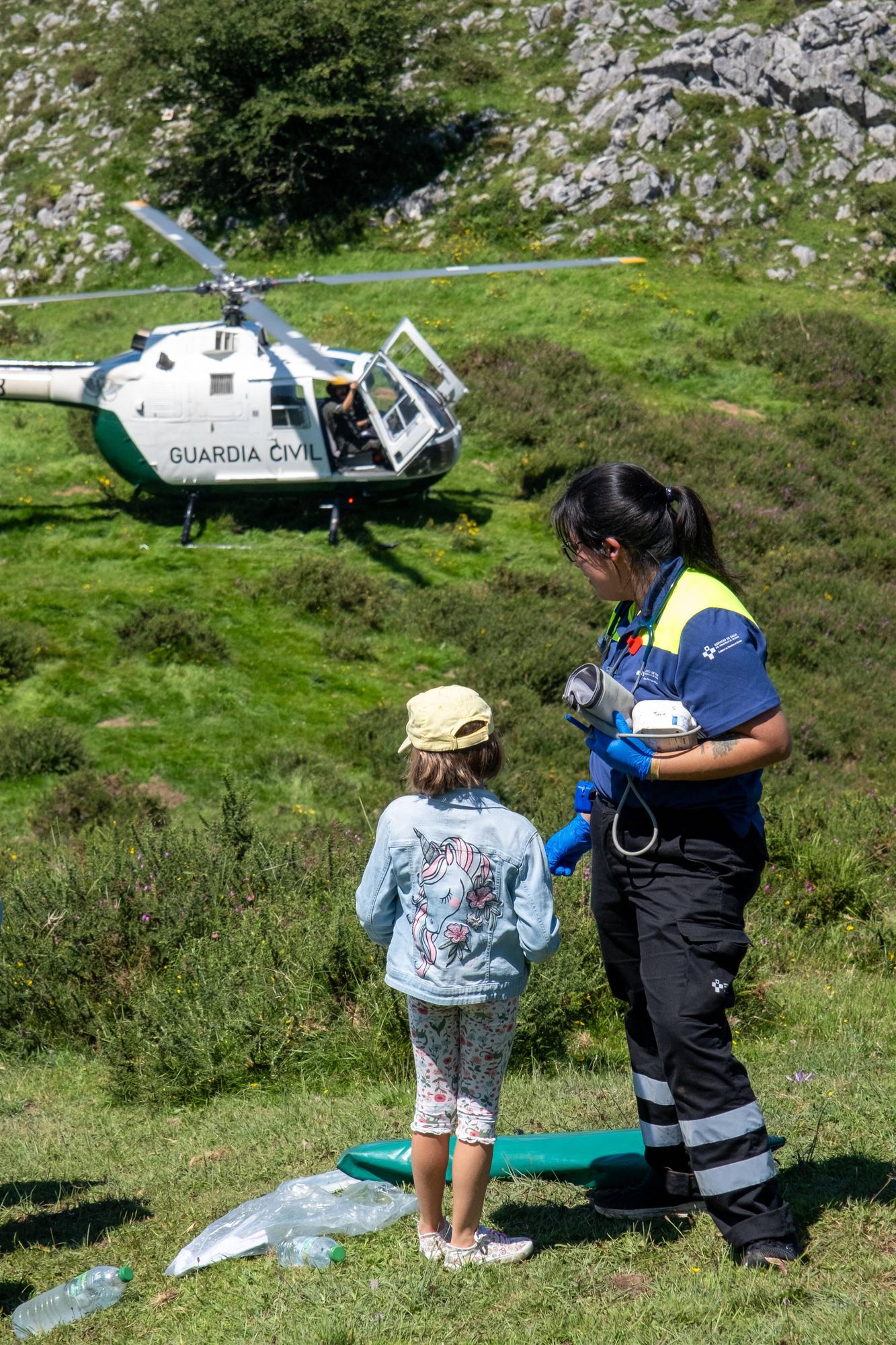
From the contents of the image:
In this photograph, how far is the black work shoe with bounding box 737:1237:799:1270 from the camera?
124 inches

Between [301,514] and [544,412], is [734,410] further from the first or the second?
[301,514]

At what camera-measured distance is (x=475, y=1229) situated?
3398 mm

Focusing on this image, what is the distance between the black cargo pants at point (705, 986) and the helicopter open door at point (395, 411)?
12.7 metres

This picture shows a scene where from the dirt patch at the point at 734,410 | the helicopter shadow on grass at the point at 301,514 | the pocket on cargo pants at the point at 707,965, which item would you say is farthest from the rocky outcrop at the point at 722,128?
the pocket on cargo pants at the point at 707,965

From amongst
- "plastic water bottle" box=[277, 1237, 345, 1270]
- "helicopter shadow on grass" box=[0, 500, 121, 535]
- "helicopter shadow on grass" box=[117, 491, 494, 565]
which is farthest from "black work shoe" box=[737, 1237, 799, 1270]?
"helicopter shadow on grass" box=[0, 500, 121, 535]

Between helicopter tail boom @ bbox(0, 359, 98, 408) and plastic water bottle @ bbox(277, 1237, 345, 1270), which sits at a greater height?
plastic water bottle @ bbox(277, 1237, 345, 1270)

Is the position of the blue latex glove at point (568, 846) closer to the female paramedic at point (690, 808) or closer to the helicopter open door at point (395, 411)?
the female paramedic at point (690, 808)

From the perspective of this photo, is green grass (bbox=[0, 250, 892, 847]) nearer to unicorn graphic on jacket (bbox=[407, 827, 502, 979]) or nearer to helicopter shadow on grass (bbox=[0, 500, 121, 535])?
helicopter shadow on grass (bbox=[0, 500, 121, 535])

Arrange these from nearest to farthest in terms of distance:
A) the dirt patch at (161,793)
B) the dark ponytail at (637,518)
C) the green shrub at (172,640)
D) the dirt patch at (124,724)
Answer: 1. the dark ponytail at (637,518)
2. the dirt patch at (161,793)
3. the dirt patch at (124,724)
4. the green shrub at (172,640)

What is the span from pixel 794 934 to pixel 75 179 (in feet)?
91.3

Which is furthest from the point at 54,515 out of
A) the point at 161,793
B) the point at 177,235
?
the point at 161,793

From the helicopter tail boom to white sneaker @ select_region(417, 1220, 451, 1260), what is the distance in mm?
14804

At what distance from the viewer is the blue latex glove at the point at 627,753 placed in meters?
3.12

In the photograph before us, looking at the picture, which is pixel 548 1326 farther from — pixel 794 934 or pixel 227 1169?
pixel 794 934
